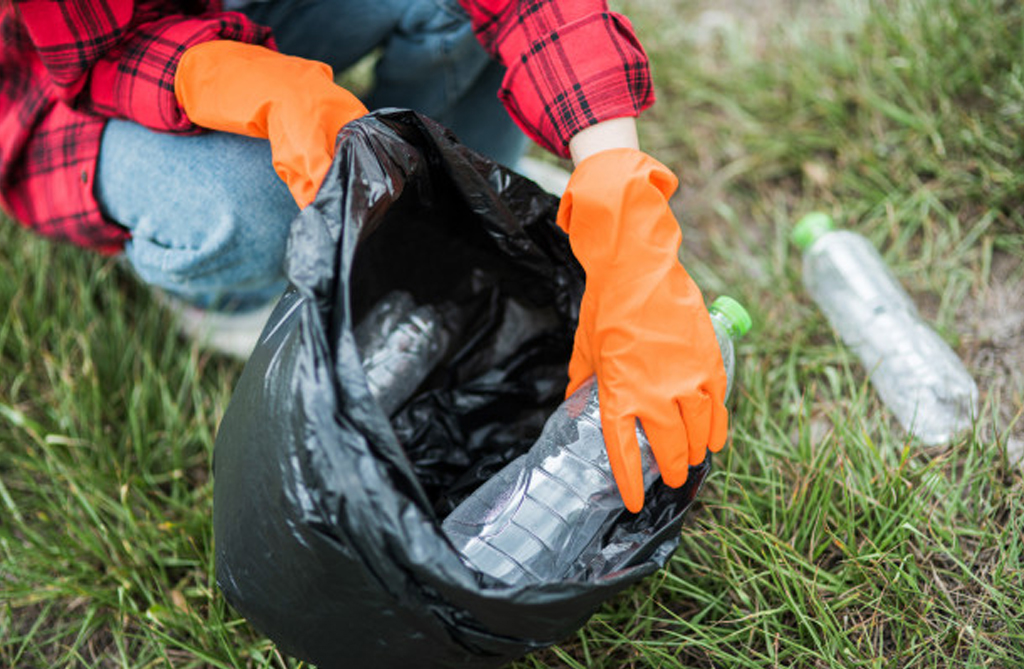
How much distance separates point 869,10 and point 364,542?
2.10 meters

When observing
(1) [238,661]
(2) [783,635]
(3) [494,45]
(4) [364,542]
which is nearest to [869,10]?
(3) [494,45]

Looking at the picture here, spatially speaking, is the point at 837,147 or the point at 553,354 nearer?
the point at 553,354

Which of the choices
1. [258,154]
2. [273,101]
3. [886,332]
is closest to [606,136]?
[273,101]

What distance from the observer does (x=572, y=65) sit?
3.92 feet

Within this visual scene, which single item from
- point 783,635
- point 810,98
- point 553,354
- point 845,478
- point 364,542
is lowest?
point 783,635

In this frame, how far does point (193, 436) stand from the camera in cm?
164

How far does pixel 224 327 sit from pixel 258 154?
0.54 m

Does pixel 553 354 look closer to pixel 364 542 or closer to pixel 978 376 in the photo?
pixel 364 542

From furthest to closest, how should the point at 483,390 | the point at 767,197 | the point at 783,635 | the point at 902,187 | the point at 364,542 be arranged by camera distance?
the point at 767,197 < the point at 902,187 < the point at 483,390 < the point at 783,635 < the point at 364,542

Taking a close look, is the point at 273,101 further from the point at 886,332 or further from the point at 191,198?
the point at 886,332

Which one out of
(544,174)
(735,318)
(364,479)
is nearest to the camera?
(364,479)

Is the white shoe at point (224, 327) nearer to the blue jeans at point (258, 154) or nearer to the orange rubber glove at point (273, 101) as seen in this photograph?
the blue jeans at point (258, 154)

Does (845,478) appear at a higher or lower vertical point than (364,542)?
lower

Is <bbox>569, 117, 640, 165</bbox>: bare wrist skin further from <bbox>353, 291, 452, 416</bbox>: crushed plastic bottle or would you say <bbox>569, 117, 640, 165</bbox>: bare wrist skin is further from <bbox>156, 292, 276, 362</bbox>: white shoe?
<bbox>156, 292, 276, 362</bbox>: white shoe
